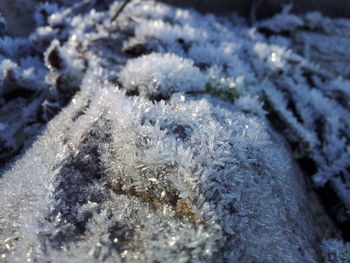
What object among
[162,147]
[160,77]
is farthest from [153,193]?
[160,77]

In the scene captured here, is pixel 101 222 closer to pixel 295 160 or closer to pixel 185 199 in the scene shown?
pixel 185 199

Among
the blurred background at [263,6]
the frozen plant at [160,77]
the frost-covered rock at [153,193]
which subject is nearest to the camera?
the frost-covered rock at [153,193]

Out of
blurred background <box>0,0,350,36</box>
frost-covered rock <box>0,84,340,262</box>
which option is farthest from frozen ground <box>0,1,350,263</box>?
blurred background <box>0,0,350,36</box>

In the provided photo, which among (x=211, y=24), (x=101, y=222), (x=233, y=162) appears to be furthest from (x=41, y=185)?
(x=211, y=24)

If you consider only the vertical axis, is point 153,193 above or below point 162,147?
below

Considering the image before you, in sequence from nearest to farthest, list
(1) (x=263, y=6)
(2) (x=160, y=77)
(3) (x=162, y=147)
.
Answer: (3) (x=162, y=147)
(2) (x=160, y=77)
(1) (x=263, y=6)

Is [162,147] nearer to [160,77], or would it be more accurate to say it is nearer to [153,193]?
[153,193]

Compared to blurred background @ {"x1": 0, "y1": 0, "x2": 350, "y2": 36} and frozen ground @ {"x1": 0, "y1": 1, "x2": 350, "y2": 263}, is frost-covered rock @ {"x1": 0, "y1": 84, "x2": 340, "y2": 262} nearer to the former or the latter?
frozen ground @ {"x1": 0, "y1": 1, "x2": 350, "y2": 263}

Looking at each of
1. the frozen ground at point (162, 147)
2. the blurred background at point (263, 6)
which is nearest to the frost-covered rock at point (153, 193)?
the frozen ground at point (162, 147)

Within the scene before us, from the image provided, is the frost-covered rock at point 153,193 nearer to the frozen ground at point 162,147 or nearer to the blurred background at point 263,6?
the frozen ground at point 162,147
